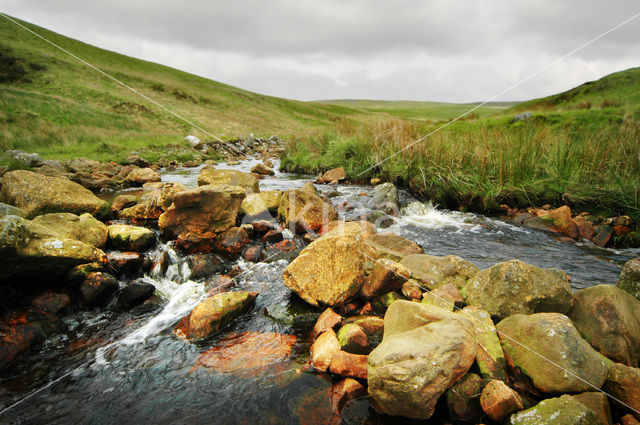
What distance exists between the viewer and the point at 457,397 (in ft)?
7.67

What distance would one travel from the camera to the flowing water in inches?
99.0

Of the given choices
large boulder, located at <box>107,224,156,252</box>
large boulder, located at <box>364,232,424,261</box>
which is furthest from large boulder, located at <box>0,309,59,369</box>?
large boulder, located at <box>364,232,424,261</box>

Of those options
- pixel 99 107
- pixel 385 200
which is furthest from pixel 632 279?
pixel 99 107

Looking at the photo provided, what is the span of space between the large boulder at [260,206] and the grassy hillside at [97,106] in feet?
40.0

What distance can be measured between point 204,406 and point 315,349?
1.10 meters

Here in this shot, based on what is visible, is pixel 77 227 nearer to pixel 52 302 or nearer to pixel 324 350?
pixel 52 302

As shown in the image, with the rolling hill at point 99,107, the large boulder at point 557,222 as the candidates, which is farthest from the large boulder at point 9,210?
the rolling hill at point 99,107

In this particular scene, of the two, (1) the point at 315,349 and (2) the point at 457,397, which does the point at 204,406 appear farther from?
(2) the point at 457,397

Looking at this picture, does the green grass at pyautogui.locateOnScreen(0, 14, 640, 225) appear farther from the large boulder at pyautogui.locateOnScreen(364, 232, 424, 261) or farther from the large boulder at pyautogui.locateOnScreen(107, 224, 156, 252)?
the large boulder at pyautogui.locateOnScreen(107, 224, 156, 252)

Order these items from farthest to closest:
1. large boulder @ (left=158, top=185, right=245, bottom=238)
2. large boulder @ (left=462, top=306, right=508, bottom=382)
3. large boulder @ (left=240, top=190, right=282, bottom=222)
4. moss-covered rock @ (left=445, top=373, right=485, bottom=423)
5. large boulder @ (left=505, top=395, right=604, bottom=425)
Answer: large boulder @ (left=240, top=190, right=282, bottom=222) < large boulder @ (left=158, top=185, right=245, bottom=238) < large boulder @ (left=462, top=306, right=508, bottom=382) < moss-covered rock @ (left=445, top=373, right=485, bottom=423) < large boulder @ (left=505, top=395, right=604, bottom=425)

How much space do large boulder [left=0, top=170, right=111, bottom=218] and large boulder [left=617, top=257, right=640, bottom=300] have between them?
8.52 metres

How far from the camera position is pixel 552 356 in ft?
7.98

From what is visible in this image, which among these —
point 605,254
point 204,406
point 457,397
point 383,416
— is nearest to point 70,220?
point 204,406

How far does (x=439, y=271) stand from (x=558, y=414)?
2.06 meters
